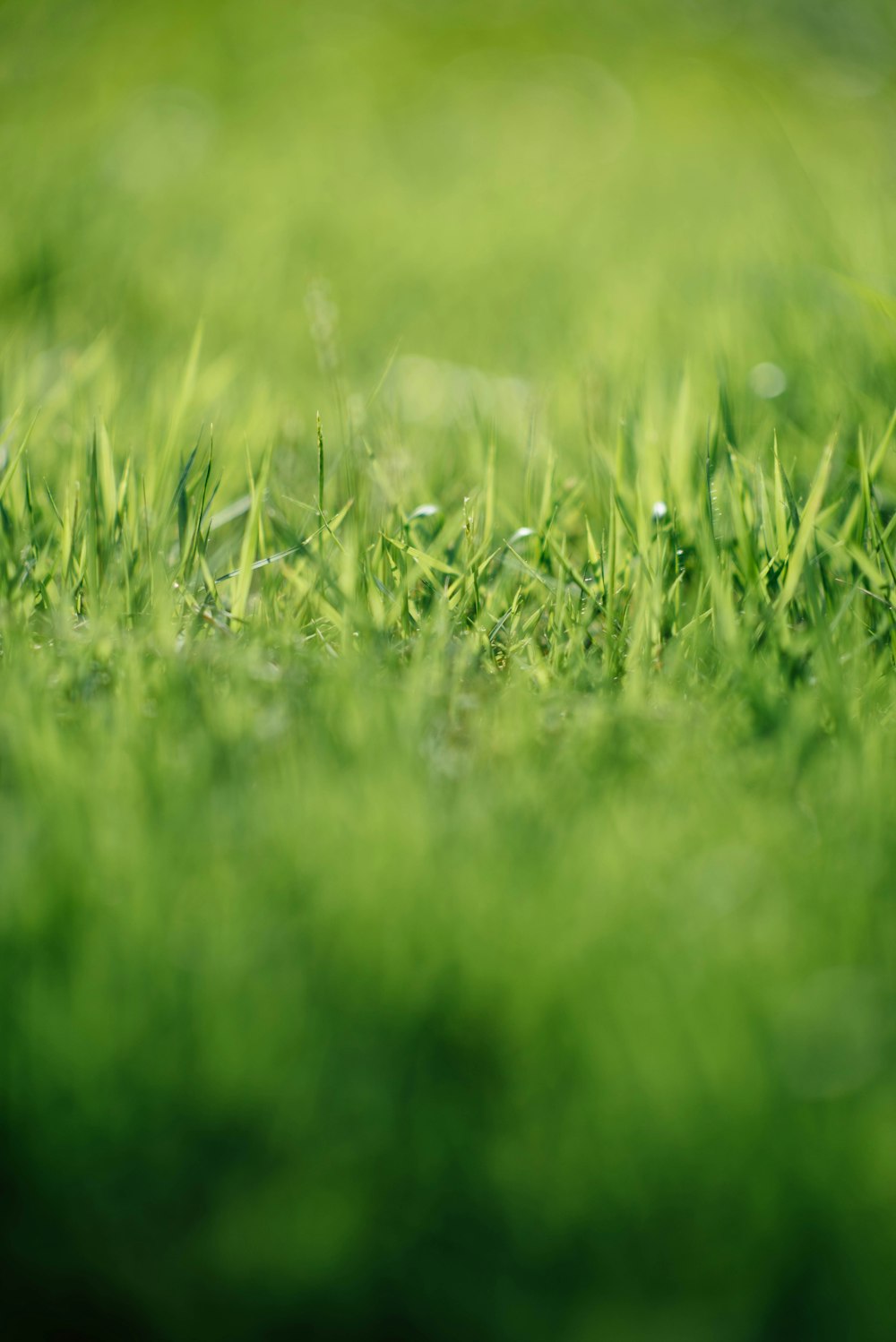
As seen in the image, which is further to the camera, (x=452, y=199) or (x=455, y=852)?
(x=452, y=199)

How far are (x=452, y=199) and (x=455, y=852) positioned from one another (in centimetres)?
374

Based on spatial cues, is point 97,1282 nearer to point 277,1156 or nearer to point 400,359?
point 277,1156

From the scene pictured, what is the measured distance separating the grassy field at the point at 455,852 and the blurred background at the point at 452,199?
7cm

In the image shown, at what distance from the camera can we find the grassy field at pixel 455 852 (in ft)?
2.55

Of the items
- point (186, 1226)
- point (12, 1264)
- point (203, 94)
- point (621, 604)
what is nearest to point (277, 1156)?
point (186, 1226)

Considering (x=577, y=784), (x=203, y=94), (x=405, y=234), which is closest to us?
(x=577, y=784)

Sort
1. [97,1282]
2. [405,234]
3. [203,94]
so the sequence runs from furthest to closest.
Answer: [203,94] < [405,234] < [97,1282]

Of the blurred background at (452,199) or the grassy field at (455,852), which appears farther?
the blurred background at (452,199)

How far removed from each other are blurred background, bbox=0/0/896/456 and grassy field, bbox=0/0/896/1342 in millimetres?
73

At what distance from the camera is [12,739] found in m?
1.16

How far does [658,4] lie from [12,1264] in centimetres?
663

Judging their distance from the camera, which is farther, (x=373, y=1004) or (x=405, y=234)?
(x=405, y=234)

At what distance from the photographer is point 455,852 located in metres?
1.02

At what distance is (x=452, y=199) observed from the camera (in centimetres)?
417
